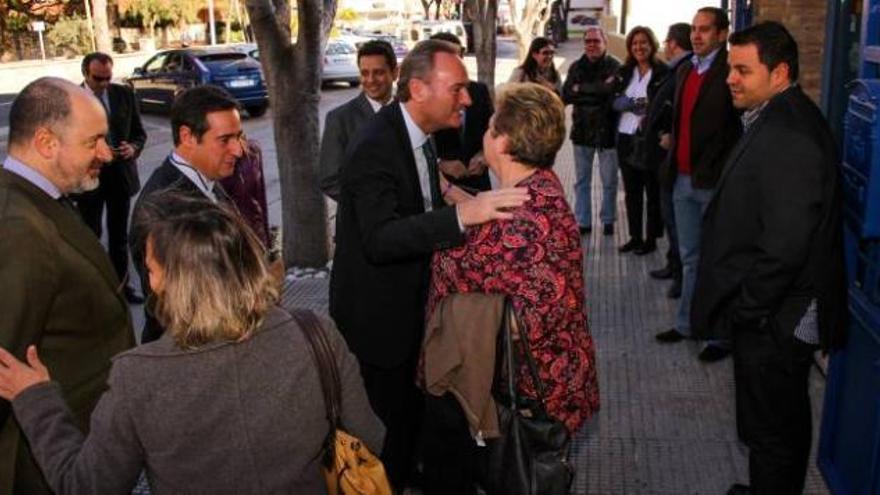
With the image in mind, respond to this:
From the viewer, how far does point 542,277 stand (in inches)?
102

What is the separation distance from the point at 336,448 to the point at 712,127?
3.85 meters

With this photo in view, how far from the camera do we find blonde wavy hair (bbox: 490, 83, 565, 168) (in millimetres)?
2635

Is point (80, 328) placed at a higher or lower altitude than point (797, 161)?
lower

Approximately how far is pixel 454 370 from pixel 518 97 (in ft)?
2.91

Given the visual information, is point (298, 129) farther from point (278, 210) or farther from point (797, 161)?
point (797, 161)

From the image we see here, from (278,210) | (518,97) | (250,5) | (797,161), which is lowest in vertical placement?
(278,210)

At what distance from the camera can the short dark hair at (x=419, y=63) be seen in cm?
298

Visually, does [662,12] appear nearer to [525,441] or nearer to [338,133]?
[338,133]

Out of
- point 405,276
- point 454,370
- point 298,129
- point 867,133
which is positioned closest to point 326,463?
point 454,370

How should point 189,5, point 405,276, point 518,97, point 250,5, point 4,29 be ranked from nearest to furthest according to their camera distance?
point 518,97, point 405,276, point 250,5, point 4,29, point 189,5

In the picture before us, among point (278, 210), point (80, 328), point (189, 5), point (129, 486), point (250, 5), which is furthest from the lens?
point (189, 5)

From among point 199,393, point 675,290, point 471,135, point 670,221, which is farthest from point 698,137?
point 199,393

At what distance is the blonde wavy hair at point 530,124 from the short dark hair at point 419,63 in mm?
395

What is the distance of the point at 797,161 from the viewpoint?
2.82 metres
